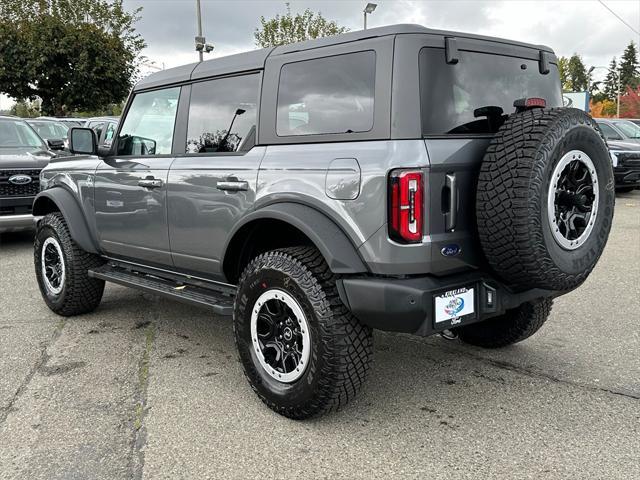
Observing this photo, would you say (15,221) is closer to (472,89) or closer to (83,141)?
(83,141)

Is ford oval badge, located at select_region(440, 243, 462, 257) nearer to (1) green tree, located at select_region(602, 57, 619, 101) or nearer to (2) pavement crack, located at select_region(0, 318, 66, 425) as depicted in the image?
(2) pavement crack, located at select_region(0, 318, 66, 425)

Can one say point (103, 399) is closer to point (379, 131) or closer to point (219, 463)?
point (219, 463)

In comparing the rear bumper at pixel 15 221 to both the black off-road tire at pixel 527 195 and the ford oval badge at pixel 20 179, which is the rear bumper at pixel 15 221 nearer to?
the ford oval badge at pixel 20 179

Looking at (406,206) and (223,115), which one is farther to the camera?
(223,115)

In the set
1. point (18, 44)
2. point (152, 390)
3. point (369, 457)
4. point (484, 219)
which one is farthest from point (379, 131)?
point (18, 44)

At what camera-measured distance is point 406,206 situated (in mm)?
2801

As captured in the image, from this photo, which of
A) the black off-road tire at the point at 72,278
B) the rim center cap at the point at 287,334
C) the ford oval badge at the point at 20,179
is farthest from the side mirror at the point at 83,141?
the ford oval badge at the point at 20,179

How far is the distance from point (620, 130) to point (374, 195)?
13.8m

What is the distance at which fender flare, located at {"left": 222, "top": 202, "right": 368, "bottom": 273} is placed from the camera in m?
2.95

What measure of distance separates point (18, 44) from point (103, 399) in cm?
2586

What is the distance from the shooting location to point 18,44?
25.2m

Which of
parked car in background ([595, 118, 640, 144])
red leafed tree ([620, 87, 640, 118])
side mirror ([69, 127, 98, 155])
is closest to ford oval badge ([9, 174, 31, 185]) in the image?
side mirror ([69, 127, 98, 155])

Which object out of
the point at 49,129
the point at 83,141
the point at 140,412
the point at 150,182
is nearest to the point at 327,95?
the point at 150,182

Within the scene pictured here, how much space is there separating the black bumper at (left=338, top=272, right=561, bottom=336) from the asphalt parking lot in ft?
1.93
